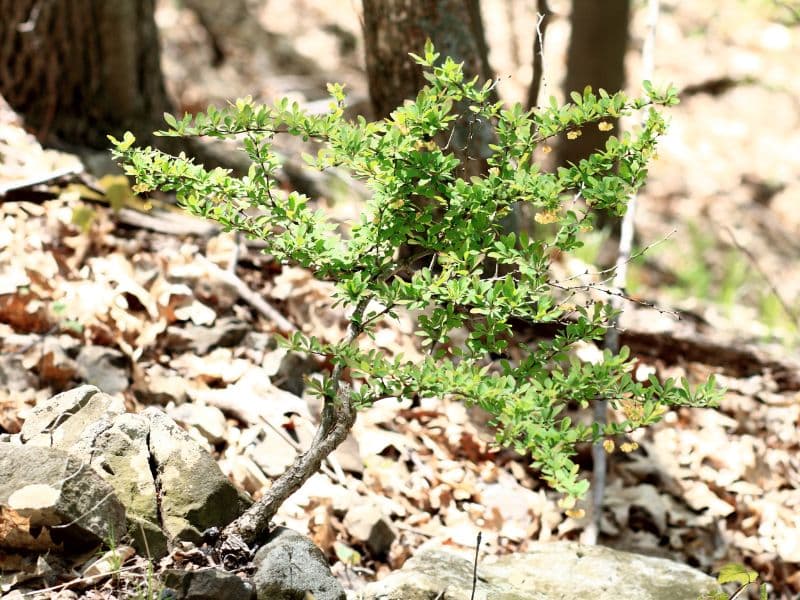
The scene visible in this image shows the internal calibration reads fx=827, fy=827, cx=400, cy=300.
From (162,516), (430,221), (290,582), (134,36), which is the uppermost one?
(134,36)

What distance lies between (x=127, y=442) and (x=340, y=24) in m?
8.38

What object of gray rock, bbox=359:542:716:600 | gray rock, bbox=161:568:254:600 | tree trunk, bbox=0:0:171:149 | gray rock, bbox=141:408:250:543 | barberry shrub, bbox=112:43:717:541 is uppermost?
tree trunk, bbox=0:0:171:149

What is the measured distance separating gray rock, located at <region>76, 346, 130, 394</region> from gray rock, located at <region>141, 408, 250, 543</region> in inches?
28.8

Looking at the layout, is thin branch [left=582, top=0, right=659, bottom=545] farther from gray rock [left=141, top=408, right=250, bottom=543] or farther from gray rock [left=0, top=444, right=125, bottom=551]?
gray rock [left=0, top=444, right=125, bottom=551]

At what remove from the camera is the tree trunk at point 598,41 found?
6.91m

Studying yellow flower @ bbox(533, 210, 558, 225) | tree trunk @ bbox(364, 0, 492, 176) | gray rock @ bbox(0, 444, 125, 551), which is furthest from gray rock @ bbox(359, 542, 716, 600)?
tree trunk @ bbox(364, 0, 492, 176)

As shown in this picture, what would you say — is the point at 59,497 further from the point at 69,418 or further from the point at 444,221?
the point at 444,221

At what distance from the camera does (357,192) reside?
5.68m

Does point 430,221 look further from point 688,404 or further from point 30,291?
point 30,291

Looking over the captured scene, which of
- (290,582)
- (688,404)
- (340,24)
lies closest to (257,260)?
(290,582)

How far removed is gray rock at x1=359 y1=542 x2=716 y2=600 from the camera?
254 centimetres

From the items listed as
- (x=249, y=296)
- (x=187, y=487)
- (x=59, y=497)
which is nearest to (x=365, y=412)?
(x=249, y=296)

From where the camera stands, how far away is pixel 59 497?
7.12 ft

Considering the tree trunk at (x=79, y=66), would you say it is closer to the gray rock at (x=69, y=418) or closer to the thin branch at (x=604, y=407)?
the gray rock at (x=69, y=418)
